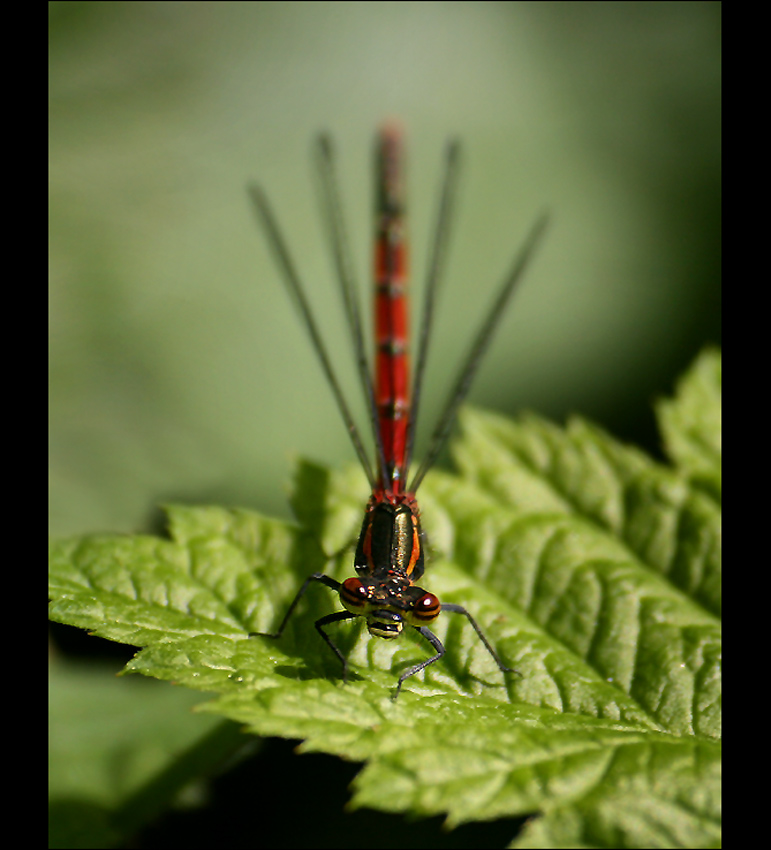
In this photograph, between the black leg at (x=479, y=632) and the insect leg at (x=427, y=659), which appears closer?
the insect leg at (x=427, y=659)

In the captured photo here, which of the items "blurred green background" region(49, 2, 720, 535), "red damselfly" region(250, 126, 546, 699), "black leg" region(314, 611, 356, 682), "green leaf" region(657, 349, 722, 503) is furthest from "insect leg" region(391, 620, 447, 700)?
"blurred green background" region(49, 2, 720, 535)

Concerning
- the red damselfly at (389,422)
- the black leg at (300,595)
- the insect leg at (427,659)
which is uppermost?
the red damselfly at (389,422)

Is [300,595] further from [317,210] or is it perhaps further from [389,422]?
[317,210]

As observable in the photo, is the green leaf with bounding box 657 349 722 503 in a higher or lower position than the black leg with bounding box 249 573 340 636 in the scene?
higher

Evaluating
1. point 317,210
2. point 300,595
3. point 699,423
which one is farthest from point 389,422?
point 317,210

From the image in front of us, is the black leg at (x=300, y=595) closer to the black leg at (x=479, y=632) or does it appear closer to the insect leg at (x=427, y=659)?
the insect leg at (x=427, y=659)

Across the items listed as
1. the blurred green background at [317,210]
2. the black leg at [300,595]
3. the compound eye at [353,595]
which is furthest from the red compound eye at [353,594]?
the blurred green background at [317,210]

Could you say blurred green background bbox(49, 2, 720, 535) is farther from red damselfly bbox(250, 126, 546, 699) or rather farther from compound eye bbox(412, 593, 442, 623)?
compound eye bbox(412, 593, 442, 623)
